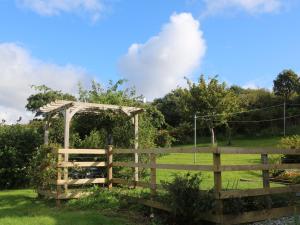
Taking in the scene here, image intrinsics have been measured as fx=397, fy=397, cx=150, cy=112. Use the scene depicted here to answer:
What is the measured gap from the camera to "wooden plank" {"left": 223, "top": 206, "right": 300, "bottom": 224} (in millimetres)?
6394

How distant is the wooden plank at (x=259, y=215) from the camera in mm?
6394

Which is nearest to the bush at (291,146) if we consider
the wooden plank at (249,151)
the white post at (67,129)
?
the wooden plank at (249,151)

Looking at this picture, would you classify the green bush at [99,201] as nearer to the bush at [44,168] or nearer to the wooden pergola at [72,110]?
the bush at [44,168]

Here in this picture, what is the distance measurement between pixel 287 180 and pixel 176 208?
23.2 feet

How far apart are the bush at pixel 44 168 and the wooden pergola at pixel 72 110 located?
1.52 feet

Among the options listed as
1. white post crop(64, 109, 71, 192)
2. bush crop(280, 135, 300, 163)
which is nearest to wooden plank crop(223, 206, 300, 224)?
white post crop(64, 109, 71, 192)

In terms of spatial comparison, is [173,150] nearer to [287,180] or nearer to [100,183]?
[100,183]

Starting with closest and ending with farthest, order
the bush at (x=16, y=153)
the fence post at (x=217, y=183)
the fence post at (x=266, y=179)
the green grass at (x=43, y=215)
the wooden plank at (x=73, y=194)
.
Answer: the fence post at (x=217, y=183)
the green grass at (x=43, y=215)
the fence post at (x=266, y=179)
the wooden plank at (x=73, y=194)
the bush at (x=16, y=153)

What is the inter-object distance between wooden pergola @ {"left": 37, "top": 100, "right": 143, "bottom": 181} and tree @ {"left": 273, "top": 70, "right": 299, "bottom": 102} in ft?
120

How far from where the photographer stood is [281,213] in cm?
714

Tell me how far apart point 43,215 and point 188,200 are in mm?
2865

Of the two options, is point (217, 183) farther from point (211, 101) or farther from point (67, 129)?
point (211, 101)

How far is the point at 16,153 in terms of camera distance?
12.3m

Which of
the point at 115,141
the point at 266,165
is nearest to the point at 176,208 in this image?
the point at 266,165
